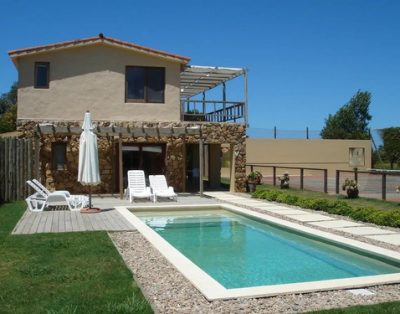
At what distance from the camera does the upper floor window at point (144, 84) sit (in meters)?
19.2

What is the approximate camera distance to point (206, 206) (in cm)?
1470

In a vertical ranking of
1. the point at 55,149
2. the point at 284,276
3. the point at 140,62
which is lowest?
the point at 284,276

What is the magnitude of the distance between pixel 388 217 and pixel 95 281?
7.49m

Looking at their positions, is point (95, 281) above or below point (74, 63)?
below

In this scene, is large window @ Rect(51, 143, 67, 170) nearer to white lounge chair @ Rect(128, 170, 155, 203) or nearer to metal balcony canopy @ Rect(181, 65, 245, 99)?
white lounge chair @ Rect(128, 170, 155, 203)

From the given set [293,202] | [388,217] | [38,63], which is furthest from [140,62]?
[388,217]

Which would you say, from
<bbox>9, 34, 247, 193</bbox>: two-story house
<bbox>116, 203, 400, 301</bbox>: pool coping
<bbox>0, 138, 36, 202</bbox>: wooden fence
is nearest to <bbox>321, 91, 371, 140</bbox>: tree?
<bbox>9, 34, 247, 193</bbox>: two-story house

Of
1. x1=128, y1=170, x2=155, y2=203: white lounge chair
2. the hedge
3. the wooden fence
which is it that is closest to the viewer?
the hedge

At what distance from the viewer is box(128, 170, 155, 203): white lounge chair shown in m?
16.0

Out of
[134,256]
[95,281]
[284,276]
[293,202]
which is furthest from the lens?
[293,202]

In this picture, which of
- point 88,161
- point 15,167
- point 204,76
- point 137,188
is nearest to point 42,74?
point 15,167

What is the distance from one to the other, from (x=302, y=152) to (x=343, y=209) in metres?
24.8

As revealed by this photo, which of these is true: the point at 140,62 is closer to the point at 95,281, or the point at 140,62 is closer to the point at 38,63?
the point at 38,63

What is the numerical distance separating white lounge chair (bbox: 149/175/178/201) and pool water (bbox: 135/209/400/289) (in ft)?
11.3
